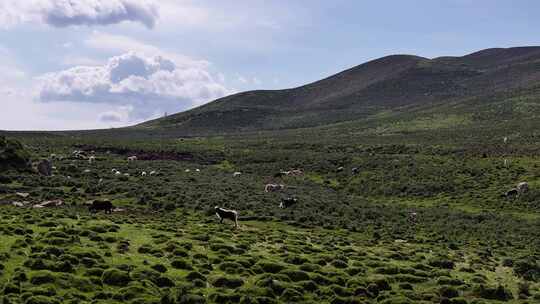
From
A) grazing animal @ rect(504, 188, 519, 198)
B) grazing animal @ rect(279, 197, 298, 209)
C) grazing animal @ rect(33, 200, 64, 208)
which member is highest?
grazing animal @ rect(33, 200, 64, 208)

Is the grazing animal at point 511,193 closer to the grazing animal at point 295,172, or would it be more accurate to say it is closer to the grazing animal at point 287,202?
the grazing animal at point 287,202

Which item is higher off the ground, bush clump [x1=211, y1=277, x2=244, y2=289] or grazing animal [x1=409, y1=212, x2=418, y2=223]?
bush clump [x1=211, y1=277, x2=244, y2=289]

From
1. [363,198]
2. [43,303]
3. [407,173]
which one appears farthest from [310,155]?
[43,303]

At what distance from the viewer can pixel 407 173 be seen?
71.2m

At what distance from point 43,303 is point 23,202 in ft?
86.7

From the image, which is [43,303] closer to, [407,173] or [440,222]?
[440,222]

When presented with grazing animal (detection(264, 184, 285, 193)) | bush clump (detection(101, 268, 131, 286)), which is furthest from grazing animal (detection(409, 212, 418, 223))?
bush clump (detection(101, 268, 131, 286))

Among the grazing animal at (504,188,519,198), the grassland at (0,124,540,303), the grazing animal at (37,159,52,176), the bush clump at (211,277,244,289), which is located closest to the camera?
the grassland at (0,124,540,303)

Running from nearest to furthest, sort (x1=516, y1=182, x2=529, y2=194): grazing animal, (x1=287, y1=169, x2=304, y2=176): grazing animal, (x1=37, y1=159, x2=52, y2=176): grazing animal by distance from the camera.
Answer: (x1=516, y1=182, x2=529, y2=194): grazing animal
(x1=37, y1=159, x2=52, y2=176): grazing animal
(x1=287, y1=169, x2=304, y2=176): grazing animal

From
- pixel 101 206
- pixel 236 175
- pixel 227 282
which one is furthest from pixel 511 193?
pixel 227 282

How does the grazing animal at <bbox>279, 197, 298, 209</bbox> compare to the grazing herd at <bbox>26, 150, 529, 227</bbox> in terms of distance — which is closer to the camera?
the grazing herd at <bbox>26, 150, 529, 227</bbox>

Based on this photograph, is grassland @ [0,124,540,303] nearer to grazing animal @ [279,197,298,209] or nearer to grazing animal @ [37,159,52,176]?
grazing animal @ [279,197,298,209]

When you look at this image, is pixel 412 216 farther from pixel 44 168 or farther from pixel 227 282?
pixel 44 168

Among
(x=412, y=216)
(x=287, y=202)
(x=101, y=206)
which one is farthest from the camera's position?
(x=287, y=202)
